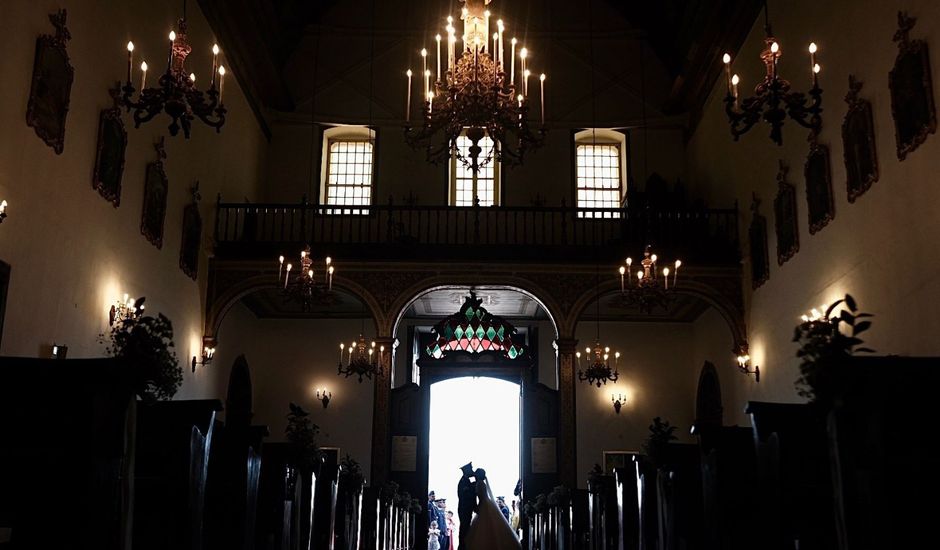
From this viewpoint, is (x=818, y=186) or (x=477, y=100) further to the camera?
(x=818, y=186)

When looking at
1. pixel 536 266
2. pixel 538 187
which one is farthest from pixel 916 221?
pixel 538 187

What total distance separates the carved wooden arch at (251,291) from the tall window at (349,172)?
3.76 meters

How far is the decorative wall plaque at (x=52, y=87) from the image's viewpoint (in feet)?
29.5

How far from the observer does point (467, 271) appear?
1602cm

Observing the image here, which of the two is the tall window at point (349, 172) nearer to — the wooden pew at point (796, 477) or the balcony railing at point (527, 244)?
the balcony railing at point (527, 244)

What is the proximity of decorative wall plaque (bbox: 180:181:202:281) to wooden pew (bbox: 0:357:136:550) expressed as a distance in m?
10.1

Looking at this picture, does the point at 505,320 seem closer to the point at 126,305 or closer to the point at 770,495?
the point at 126,305

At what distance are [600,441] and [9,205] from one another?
44.0 feet

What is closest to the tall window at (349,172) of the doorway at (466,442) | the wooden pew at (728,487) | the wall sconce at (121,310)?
the doorway at (466,442)

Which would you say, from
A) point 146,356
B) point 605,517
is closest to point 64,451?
point 146,356

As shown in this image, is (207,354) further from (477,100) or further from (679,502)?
(679,502)

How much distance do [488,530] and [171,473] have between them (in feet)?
23.0

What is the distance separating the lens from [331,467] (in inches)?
401

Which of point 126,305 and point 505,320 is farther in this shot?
point 505,320
